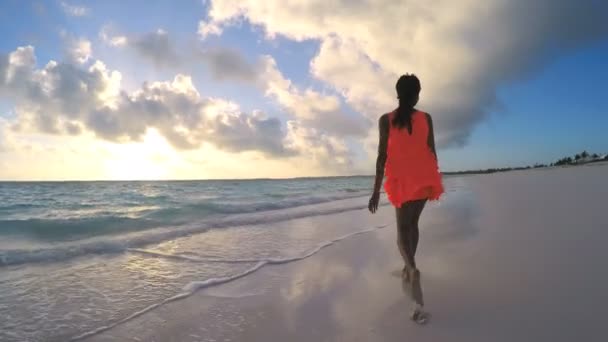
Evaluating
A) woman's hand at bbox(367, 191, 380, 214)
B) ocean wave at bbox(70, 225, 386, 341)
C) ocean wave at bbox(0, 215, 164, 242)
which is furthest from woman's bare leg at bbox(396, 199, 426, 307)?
ocean wave at bbox(0, 215, 164, 242)

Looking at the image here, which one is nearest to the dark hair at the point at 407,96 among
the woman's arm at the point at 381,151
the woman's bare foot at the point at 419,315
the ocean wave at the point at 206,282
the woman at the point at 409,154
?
the woman at the point at 409,154

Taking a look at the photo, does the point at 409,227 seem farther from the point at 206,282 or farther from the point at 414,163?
the point at 206,282

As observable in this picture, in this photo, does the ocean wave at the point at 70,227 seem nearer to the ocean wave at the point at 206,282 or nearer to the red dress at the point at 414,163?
the ocean wave at the point at 206,282

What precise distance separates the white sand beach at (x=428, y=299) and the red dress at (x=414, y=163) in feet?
3.06

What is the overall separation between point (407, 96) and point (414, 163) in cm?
54

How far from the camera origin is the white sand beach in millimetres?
2398

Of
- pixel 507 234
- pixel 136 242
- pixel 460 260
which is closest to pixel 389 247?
pixel 460 260

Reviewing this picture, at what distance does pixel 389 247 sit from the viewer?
17.8 ft

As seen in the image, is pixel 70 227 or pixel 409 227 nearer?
pixel 409 227

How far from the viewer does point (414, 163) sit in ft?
9.43

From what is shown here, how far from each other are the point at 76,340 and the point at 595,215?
710cm

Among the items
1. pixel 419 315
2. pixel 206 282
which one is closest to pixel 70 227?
pixel 206 282

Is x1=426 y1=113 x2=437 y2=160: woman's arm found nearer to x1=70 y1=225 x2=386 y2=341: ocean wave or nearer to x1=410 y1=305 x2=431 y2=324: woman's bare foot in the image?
x1=410 y1=305 x2=431 y2=324: woman's bare foot

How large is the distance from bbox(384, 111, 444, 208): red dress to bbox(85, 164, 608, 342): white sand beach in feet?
3.06
